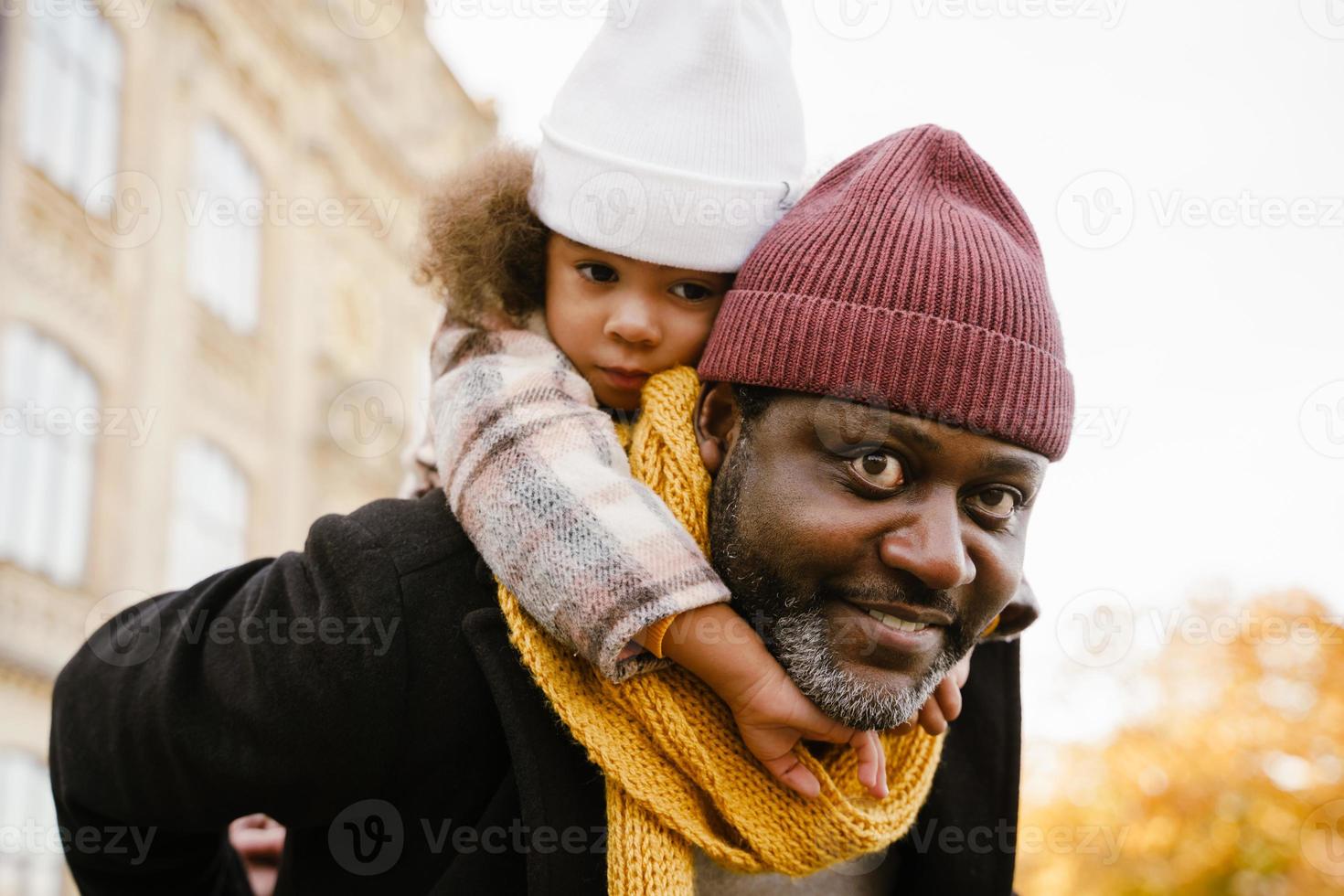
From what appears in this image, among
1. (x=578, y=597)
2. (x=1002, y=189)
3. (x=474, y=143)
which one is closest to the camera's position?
(x=578, y=597)

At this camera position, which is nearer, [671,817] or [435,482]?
[671,817]

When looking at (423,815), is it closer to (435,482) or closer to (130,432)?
(435,482)

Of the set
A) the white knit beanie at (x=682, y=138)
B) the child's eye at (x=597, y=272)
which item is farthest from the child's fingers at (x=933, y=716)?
the child's eye at (x=597, y=272)

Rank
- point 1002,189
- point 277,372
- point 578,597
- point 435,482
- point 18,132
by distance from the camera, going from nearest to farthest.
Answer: point 578,597
point 1002,189
point 435,482
point 18,132
point 277,372

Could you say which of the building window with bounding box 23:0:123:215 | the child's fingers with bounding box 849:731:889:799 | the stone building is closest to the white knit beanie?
the child's fingers with bounding box 849:731:889:799

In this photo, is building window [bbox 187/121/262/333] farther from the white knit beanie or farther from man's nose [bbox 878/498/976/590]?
man's nose [bbox 878/498/976/590]

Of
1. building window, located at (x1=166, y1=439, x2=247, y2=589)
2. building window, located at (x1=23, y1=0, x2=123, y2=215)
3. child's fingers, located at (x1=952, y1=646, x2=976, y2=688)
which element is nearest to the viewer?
child's fingers, located at (x1=952, y1=646, x2=976, y2=688)

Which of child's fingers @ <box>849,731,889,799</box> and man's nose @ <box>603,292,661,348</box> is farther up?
man's nose @ <box>603,292,661,348</box>

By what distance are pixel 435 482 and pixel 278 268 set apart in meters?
14.9

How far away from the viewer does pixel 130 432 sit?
13.1 meters

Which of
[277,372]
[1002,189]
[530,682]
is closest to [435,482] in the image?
[530,682]

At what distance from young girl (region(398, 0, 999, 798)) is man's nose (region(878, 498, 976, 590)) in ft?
0.89

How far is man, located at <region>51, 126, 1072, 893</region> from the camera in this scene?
1979 millimetres

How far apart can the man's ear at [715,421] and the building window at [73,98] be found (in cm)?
1150
